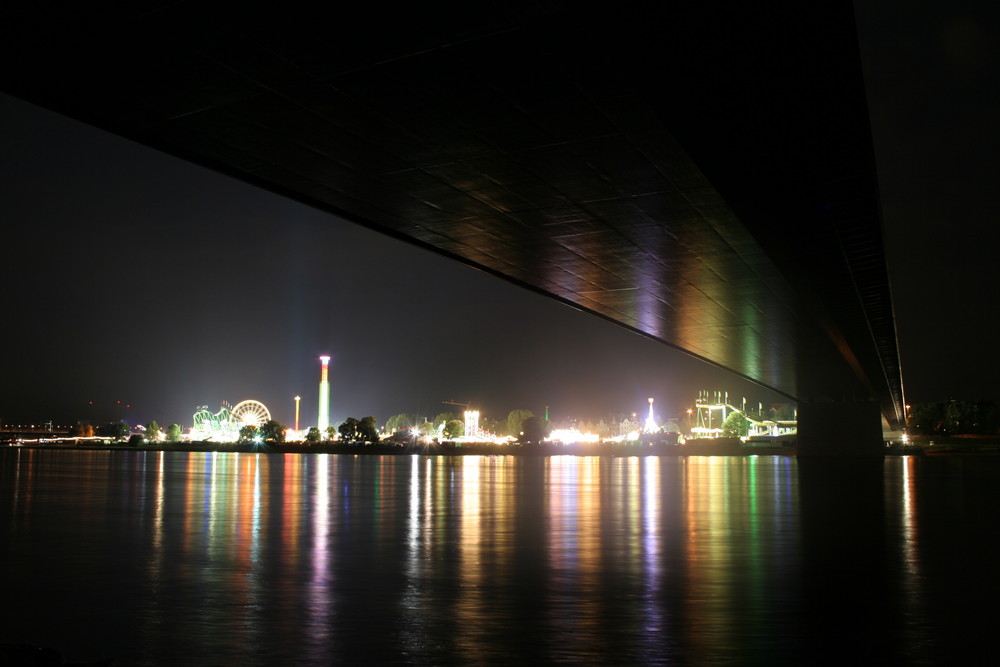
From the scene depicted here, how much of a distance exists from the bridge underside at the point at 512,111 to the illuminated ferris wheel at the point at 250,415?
167 meters

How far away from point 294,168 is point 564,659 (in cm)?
1647

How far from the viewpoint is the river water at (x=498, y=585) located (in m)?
8.33

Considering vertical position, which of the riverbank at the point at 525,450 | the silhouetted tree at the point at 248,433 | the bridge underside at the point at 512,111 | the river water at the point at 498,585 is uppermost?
the bridge underside at the point at 512,111

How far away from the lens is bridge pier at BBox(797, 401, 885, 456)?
287 feet

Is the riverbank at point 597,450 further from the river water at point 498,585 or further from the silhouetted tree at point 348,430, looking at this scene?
the river water at point 498,585

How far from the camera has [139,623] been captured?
9.33m

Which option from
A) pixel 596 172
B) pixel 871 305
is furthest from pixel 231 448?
pixel 596 172

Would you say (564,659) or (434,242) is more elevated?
(434,242)

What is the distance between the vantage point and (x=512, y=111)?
1772cm

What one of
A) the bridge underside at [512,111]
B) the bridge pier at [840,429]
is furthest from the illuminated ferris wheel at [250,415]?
the bridge underside at [512,111]

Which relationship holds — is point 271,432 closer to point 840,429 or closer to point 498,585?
point 840,429

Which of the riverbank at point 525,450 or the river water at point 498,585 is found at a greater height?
the river water at point 498,585

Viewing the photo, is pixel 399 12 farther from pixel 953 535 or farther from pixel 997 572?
pixel 953 535

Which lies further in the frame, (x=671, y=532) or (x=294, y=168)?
(x=294, y=168)
